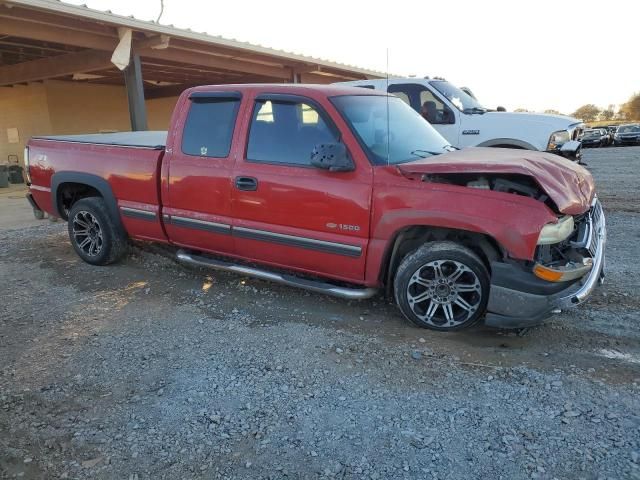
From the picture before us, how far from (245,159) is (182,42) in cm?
1021

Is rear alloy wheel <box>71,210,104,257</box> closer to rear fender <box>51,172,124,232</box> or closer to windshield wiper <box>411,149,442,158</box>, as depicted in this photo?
rear fender <box>51,172,124,232</box>

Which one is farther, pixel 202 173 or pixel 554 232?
pixel 202 173

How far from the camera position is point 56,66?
13.9 m

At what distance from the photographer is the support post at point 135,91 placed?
12.0 metres

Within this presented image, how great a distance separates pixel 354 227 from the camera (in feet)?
12.5

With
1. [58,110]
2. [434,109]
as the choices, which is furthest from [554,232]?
[58,110]

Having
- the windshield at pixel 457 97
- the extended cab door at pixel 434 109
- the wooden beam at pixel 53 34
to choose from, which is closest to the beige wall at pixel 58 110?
the wooden beam at pixel 53 34

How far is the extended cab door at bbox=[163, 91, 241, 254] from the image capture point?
14.5 feet

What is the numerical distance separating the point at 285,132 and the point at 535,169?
2.06 metres

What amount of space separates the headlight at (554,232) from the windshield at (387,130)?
1.26 m

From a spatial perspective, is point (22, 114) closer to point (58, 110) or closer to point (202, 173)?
point (58, 110)

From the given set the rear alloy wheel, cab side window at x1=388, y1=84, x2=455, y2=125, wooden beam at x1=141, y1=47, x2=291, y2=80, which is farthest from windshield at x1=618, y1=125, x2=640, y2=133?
the rear alloy wheel

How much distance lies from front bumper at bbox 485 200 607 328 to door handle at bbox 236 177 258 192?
2145 mm

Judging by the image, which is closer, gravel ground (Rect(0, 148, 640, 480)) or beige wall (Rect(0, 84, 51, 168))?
gravel ground (Rect(0, 148, 640, 480))
